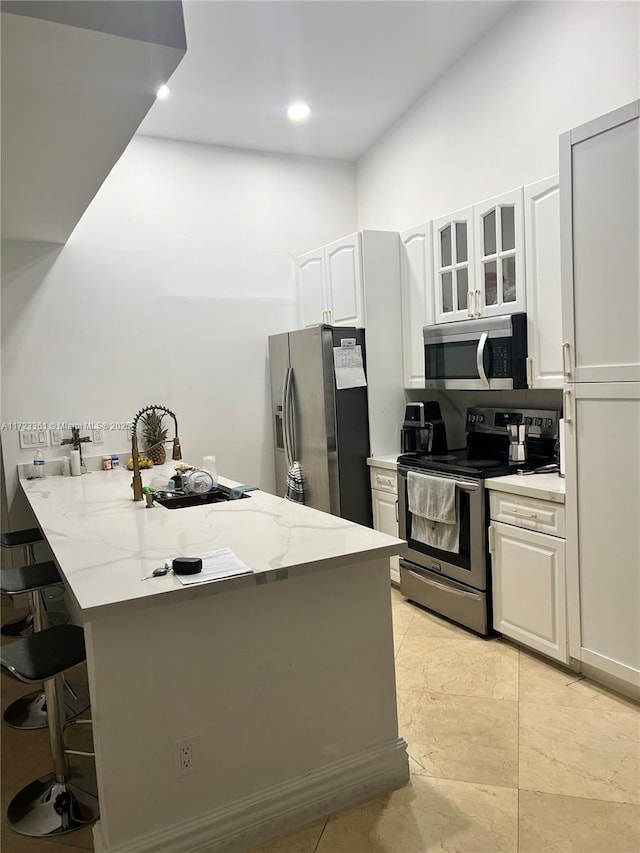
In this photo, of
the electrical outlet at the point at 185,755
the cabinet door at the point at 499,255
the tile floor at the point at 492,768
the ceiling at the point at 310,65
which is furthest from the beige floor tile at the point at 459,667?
the ceiling at the point at 310,65

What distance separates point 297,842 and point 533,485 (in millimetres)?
1772

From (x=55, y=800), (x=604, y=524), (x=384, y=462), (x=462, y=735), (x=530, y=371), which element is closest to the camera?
(x=55, y=800)

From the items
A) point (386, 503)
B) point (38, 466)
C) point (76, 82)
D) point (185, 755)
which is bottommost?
point (185, 755)

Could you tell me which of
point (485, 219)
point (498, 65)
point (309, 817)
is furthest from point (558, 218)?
point (309, 817)

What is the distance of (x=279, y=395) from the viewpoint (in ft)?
15.4

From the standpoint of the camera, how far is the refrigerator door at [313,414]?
4.06 meters

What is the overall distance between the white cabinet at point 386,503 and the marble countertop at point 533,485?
927 millimetres

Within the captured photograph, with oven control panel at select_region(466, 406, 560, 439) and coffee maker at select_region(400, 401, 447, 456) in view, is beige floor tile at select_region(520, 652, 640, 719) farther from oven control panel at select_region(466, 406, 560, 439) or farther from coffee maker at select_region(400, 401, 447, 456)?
coffee maker at select_region(400, 401, 447, 456)

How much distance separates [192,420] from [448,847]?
3.33 meters

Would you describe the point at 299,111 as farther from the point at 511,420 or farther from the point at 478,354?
the point at 511,420

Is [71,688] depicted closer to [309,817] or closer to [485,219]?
[309,817]

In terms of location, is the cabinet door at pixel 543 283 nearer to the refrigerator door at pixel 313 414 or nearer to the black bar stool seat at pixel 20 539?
the refrigerator door at pixel 313 414

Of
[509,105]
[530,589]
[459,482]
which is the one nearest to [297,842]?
[530,589]

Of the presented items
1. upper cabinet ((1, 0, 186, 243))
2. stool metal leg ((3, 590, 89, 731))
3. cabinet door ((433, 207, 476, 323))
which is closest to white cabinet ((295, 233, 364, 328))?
cabinet door ((433, 207, 476, 323))
